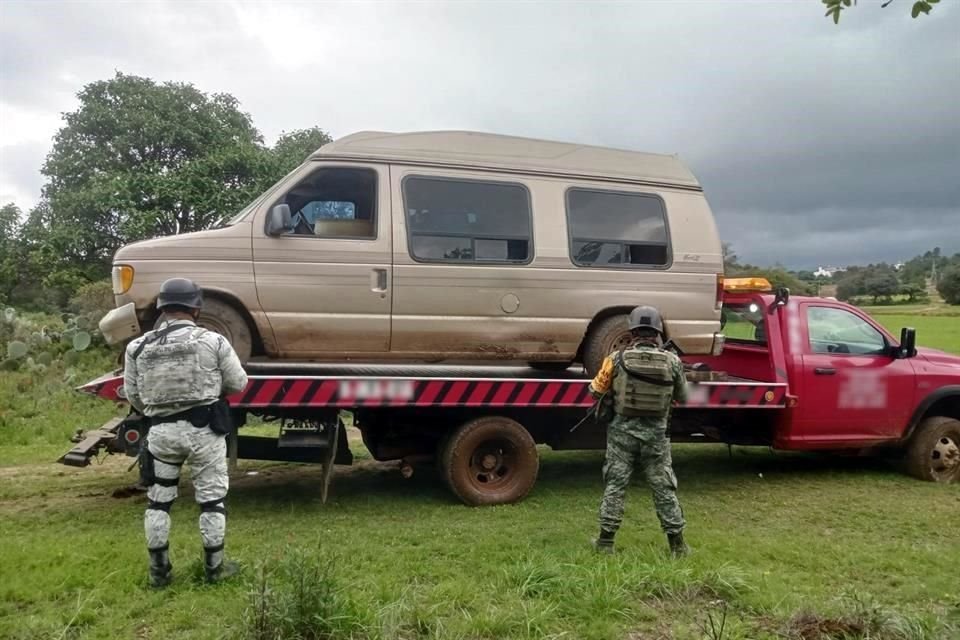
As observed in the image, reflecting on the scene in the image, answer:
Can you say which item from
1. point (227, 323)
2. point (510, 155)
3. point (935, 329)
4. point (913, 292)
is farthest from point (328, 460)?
point (913, 292)

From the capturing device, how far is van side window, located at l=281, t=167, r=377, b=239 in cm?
560

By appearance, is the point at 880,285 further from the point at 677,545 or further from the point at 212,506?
the point at 212,506

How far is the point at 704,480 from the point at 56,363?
1065 cm

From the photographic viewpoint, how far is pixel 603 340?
602cm

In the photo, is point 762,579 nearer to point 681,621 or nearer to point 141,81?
point 681,621

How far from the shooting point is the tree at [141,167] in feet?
54.0

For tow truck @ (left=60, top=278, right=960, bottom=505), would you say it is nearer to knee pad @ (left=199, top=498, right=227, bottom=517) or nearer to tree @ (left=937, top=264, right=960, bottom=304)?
knee pad @ (left=199, top=498, right=227, bottom=517)

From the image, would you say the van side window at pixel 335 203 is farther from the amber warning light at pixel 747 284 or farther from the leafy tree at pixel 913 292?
the leafy tree at pixel 913 292

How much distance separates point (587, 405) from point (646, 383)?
126 centimetres

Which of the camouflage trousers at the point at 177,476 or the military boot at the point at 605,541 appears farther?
the military boot at the point at 605,541

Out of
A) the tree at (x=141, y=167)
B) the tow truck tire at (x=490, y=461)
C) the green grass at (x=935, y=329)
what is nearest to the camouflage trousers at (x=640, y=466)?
the tow truck tire at (x=490, y=461)

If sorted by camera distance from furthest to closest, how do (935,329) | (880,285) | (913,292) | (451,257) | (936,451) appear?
(913,292), (880,285), (935,329), (936,451), (451,257)

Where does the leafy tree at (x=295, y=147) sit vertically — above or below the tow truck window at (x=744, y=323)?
above

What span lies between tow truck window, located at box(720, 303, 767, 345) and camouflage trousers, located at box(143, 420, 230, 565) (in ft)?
15.6
